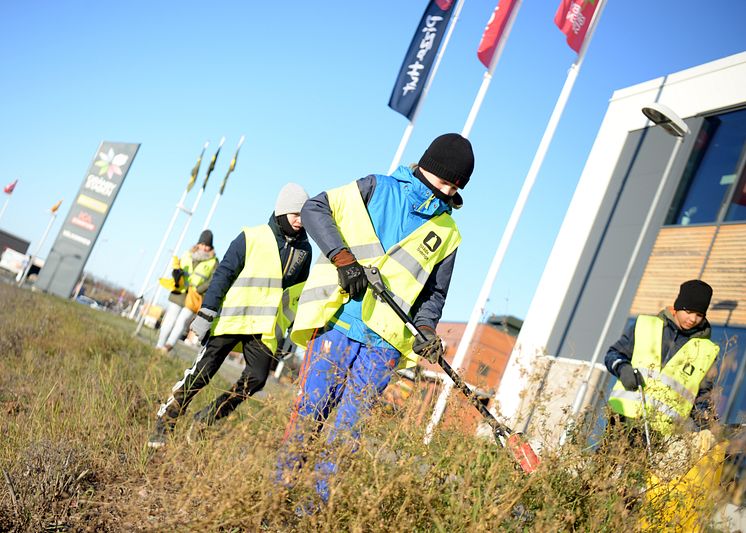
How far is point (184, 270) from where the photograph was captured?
10125 millimetres

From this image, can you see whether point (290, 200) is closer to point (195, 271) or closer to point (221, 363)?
point (221, 363)

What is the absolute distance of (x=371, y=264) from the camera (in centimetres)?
364

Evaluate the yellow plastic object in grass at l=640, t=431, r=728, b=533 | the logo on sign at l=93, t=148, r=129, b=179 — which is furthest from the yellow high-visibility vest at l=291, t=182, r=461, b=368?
the logo on sign at l=93, t=148, r=129, b=179

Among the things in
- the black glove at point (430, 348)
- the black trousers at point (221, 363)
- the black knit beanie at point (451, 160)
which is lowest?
the black trousers at point (221, 363)

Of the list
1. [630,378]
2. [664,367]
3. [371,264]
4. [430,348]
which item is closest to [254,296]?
[371,264]

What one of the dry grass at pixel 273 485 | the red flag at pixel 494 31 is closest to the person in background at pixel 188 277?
Result: the red flag at pixel 494 31

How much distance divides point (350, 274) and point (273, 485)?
119cm

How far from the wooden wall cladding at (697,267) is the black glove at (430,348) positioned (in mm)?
8852

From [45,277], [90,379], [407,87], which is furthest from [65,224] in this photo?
[90,379]

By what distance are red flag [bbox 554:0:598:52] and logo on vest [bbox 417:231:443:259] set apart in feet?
30.2

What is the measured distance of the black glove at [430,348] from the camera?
341 centimetres

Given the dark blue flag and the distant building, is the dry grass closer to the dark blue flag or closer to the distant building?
the distant building

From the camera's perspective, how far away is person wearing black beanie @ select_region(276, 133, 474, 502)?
3.43 meters

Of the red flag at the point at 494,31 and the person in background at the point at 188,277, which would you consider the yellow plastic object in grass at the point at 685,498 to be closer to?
the person in background at the point at 188,277
